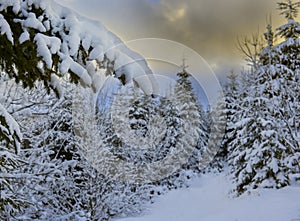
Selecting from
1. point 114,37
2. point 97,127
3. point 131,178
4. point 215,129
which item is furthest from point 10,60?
point 215,129

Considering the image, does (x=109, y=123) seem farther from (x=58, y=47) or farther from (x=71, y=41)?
(x=58, y=47)

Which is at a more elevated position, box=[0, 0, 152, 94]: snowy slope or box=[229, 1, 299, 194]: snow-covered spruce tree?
box=[229, 1, 299, 194]: snow-covered spruce tree

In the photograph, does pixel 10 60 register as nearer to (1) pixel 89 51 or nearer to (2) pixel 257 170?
(1) pixel 89 51

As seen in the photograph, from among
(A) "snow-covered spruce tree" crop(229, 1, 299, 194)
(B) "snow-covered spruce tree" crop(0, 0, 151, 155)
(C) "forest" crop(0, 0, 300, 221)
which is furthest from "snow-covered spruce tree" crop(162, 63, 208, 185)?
(B) "snow-covered spruce tree" crop(0, 0, 151, 155)

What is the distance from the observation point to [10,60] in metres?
2.77

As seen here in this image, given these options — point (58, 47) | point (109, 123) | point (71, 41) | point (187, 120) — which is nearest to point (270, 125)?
point (109, 123)

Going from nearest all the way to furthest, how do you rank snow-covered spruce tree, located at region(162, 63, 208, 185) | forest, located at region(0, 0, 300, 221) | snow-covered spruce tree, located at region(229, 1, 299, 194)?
1. forest, located at region(0, 0, 300, 221)
2. snow-covered spruce tree, located at region(229, 1, 299, 194)
3. snow-covered spruce tree, located at region(162, 63, 208, 185)

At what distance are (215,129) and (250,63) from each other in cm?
1782

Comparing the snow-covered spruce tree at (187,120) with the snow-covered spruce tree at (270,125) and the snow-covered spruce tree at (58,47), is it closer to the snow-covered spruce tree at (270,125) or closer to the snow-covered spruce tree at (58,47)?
the snow-covered spruce tree at (270,125)

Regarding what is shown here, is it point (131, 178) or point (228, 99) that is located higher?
point (228, 99)

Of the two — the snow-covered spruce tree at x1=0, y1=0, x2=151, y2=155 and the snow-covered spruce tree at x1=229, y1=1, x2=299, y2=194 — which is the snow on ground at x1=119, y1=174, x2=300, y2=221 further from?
the snow-covered spruce tree at x1=0, y1=0, x2=151, y2=155

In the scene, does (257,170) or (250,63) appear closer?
(250,63)

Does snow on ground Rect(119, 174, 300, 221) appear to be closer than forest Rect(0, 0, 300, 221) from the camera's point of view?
No

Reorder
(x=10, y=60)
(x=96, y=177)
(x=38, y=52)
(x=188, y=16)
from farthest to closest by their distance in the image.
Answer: (x=188, y=16) → (x=96, y=177) → (x=10, y=60) → (x=38, y=52)
